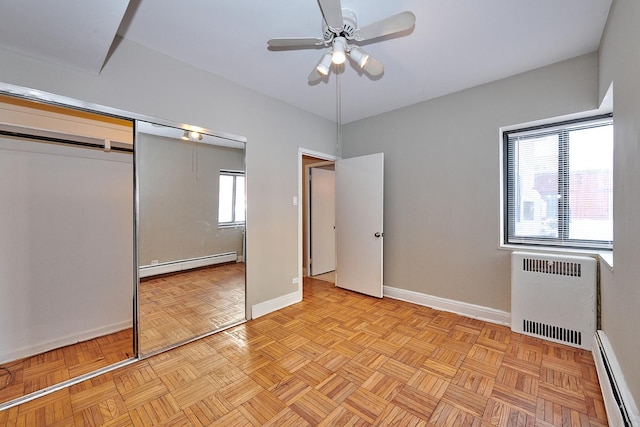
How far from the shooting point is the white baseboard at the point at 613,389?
4.13 feet

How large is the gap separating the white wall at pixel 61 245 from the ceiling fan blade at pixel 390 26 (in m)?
2.52

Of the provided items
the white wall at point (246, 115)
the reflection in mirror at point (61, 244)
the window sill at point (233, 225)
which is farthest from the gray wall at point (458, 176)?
the reflection in mirror at point (61, 244)

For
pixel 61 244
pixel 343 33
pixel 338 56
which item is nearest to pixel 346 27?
pixel 343 33

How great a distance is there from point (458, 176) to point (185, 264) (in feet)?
10.1

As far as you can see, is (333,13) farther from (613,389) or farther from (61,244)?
(61,244)

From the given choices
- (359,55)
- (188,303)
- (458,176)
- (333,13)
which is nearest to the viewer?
(333,13)

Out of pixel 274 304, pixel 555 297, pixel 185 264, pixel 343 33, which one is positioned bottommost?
pixel 274 304

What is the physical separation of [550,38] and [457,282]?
2.40 meters

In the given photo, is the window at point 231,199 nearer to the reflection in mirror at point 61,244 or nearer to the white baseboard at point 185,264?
the white baseboard at point 185,264

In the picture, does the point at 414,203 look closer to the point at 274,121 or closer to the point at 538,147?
the point at 538,147

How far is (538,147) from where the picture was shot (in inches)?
106

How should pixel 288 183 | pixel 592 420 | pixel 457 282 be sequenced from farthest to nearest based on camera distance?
pixel 288 183
pixel 457 282
pixel 592 420

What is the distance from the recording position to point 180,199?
8.11 ft

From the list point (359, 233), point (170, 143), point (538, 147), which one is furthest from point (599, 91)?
point (170, 143)
